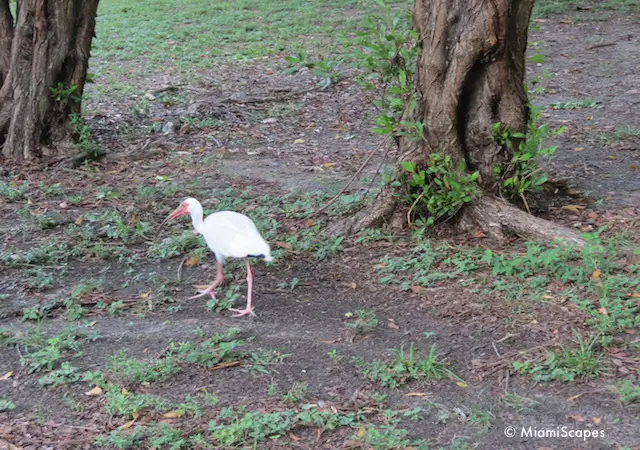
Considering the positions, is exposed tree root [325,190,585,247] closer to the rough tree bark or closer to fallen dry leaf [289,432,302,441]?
the rough tree bark

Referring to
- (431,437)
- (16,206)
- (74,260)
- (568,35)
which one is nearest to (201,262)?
(74,260)

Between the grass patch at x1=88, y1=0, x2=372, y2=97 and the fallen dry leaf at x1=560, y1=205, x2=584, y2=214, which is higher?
the grass patch at x1=88, y1=0, x2=372, y2=97

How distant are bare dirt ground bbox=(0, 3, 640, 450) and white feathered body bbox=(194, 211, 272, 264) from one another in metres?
0.40

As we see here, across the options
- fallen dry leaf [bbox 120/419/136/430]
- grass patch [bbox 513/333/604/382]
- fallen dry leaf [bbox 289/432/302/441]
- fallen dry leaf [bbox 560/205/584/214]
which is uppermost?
fallen dry leaf [bbox 560/205/584/214]

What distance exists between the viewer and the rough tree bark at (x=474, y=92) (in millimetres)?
5547

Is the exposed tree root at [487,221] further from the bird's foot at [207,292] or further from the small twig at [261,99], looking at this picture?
the small twig at [261,99]

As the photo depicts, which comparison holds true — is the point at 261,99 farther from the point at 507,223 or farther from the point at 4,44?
the point at 507,223

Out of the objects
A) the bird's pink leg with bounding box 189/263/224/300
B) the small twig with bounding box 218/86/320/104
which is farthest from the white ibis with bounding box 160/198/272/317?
the small twig with bounding box 218/86/320/104

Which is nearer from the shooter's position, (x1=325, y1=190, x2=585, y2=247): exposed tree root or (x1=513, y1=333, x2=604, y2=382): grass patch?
(x1=513, y1=333, x2=604, y2=382): grass patch

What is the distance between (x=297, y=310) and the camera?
5.01 meters

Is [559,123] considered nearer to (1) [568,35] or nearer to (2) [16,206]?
(1) [568,35]

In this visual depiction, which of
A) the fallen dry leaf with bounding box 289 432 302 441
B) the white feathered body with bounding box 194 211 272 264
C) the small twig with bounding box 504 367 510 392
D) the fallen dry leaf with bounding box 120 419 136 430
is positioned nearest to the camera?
the fallen dry leaf with bounding box 289 432 302 441

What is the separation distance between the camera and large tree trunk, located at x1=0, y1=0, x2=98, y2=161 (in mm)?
7949

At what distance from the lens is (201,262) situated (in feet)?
18.9
